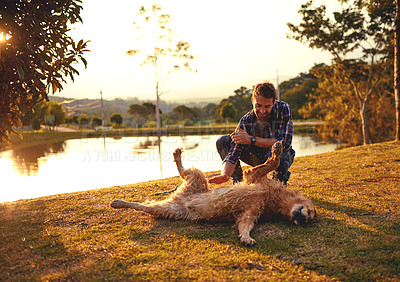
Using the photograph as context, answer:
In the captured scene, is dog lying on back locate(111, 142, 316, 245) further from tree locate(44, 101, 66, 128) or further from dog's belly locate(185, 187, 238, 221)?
tree locate(44, 101, 66, 128)

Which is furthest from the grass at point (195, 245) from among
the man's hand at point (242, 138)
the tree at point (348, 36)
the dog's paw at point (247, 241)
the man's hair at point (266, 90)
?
the tree at point (348, 36)

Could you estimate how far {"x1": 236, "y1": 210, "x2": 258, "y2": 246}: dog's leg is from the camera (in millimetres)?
2322

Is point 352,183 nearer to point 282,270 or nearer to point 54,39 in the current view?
point 282,270

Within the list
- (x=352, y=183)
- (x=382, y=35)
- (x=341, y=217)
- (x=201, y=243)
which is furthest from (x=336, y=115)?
(x=201, y=243)

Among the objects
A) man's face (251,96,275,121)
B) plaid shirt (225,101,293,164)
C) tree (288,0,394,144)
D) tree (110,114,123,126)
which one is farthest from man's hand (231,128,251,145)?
tree (110,114,123,126)

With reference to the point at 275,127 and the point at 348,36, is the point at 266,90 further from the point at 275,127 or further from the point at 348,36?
the point at 348,36

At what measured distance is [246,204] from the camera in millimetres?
2703

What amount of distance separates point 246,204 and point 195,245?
623 mm

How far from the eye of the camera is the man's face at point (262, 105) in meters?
3.21

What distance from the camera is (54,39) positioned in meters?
3.48

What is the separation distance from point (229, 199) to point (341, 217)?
1155 millimetres

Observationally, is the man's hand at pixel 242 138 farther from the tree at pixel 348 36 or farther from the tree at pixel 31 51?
the tree at pixel 348 36

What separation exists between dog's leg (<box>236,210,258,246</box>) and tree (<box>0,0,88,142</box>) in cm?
238

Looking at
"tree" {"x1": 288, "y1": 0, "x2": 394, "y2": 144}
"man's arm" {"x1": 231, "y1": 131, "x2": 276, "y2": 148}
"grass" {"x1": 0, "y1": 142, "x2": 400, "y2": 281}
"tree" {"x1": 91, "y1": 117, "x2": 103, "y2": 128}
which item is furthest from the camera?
"tree" {"x1": 91, "y1": 117, "x2": 103, "y2": 128}
